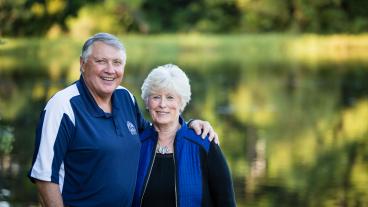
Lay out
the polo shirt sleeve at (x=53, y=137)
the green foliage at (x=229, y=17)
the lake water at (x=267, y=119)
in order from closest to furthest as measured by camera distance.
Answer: the polo shirt sleeve at (x=53, y=137) → the lake water at (x=267, y=119) → the green foliage at (x=229, y=17)

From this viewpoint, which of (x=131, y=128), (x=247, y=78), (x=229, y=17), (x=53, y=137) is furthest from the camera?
(x=229, y=17)

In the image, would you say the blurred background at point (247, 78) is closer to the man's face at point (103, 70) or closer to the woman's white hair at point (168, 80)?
the man's face at point (103, 70)

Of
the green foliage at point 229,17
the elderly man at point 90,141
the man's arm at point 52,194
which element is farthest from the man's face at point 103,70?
the green foliage at point 229,17

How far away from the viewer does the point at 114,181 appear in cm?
358

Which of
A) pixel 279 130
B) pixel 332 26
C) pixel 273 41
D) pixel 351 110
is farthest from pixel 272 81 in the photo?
pixel 332 26

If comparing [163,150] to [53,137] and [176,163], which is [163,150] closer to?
[176,163]

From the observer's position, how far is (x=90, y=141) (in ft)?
11.6

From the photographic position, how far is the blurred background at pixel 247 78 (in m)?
10.2

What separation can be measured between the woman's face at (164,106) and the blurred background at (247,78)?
2.34 meters

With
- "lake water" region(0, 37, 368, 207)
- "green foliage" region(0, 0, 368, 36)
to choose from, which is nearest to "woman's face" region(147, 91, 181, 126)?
"lake water" region(0, 37, 368, 207)

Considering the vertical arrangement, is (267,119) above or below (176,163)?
above

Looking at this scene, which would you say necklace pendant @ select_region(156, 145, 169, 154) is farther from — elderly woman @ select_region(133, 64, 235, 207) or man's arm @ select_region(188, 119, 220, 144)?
man's arm @ select_region(188, 119, 220, 144)

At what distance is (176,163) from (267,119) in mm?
14235

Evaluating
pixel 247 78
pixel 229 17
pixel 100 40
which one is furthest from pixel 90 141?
pixel 229 17
